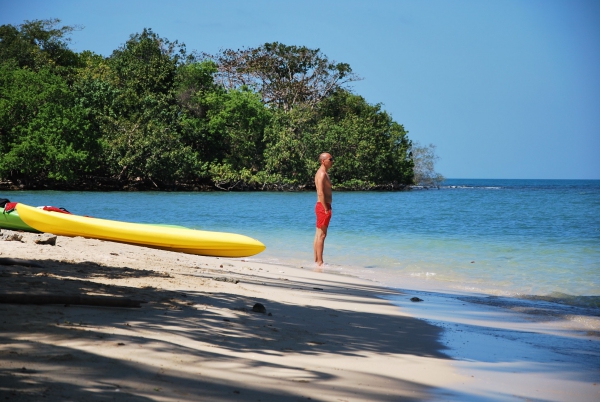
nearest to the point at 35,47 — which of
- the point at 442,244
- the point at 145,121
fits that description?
the point at 145,121

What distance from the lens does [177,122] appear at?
4691 cm

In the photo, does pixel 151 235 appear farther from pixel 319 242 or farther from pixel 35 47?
pixel 35 47

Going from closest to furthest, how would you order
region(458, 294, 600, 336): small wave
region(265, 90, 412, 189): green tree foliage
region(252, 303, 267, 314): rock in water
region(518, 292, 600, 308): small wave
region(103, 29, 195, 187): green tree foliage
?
region(252, 303, 267, 314): rock in water < region(458, 294, 600, 336): small wave < region(518, 292, 600, 308): small wave < region(103, 29, 195, 187): green tree foliage < region(265, 90, 412, 189): green tree foliage

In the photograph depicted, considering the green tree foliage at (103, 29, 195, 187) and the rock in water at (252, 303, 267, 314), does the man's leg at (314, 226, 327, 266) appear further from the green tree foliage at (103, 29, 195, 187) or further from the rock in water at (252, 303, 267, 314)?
the green tree foliage at (103, 29, 195, 187)

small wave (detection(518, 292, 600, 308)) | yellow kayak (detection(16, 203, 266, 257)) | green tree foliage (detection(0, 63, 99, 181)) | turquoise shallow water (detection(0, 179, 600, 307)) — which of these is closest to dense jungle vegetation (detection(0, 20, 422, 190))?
green tree foliage (detection(0, 63, 99, 181))

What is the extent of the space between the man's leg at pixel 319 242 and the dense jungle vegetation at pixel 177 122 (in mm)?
31167

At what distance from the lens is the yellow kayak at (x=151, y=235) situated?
10992 millimetres

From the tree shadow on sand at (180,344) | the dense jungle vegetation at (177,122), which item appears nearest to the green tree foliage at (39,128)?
the dense jungle vegetation at (177,122)

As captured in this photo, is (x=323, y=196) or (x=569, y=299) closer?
(x=569, y=299)

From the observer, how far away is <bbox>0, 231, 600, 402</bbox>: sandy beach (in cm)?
318

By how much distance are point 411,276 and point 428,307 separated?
369 centimetres

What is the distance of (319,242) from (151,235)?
9.92ft

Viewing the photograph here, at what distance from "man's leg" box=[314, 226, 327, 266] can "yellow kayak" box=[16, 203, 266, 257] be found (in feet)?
3.21

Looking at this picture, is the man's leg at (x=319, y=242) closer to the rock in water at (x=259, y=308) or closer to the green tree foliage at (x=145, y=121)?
the rock in water at (x=259, y=308)
